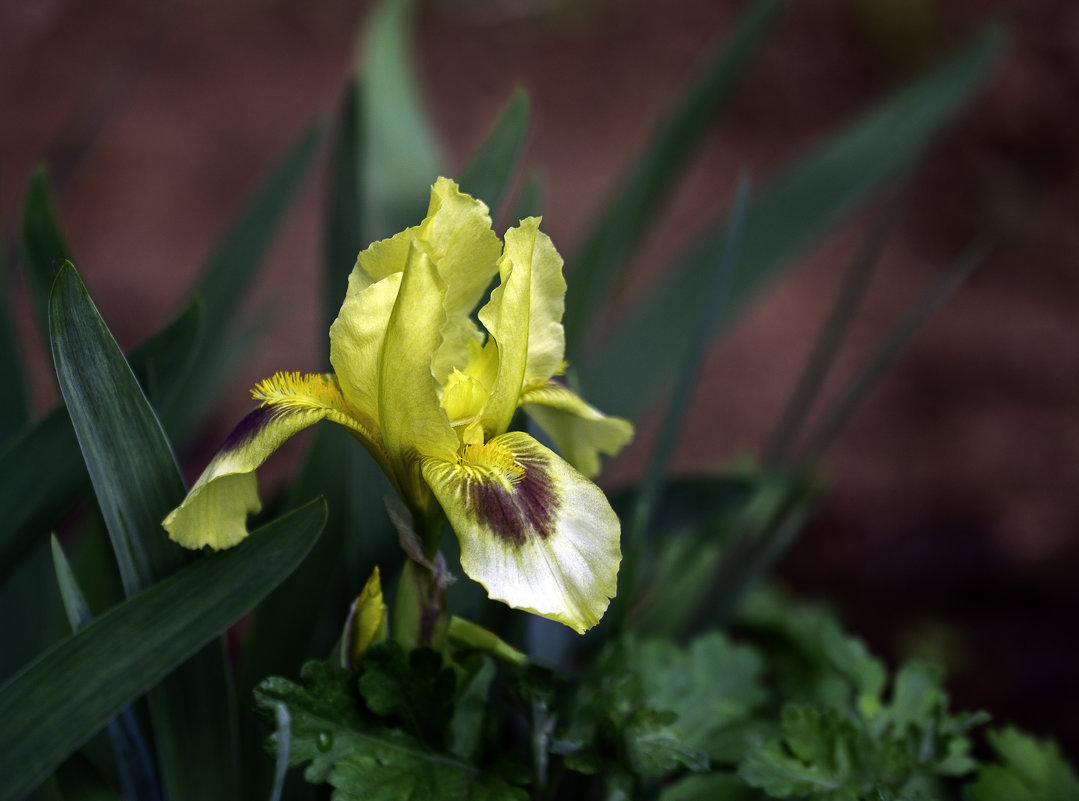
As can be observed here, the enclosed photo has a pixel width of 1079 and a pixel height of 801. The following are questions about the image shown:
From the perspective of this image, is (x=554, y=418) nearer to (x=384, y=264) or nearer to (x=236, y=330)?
(x=384, y=264)

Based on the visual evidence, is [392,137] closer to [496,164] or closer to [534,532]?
[496,164]

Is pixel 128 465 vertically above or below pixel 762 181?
below

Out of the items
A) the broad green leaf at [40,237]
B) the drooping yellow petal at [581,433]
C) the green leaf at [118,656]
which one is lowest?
the green leaf at [118,656]

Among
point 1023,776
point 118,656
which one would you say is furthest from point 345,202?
point 1023,776

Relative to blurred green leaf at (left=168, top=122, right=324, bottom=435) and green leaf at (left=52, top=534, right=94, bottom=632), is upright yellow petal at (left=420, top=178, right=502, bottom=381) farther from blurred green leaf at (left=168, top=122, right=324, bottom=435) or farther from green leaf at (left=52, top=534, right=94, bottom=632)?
blurred green leaf at (left=168, top=122, right=324, bottom=435)

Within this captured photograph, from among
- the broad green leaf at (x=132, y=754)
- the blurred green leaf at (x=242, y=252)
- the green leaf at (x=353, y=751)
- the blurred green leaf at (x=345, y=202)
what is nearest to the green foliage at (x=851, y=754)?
the green leaf at (x=353, y=751)

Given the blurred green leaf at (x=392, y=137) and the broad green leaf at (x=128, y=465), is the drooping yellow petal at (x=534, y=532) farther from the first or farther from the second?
the blurred green leaf at (x=392, y=137)

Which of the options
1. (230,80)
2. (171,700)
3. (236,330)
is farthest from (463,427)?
(230,80)
